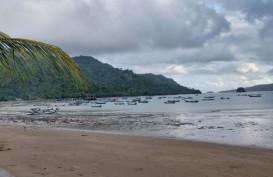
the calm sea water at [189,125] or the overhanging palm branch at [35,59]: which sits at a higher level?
the overhanging palm branch at [35,59]

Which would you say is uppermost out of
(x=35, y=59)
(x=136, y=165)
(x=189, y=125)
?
(x=35, y=59)

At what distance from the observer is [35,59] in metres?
3.91

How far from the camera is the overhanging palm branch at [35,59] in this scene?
12.6ft

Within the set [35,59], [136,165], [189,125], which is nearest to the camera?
[35,59]

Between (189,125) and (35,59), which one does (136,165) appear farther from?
(189,125)

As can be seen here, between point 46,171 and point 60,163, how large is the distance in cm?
165

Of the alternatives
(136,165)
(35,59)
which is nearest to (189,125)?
(136,165)

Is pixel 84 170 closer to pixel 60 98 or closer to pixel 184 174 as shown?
pixel 184 174

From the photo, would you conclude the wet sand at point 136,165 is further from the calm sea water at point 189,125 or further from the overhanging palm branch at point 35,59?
the calm sea water at point 189,125

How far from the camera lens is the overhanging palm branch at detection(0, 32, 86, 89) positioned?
3855mm

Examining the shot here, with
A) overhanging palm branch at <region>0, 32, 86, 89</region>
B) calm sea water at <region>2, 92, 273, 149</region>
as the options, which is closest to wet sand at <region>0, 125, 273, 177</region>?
overhanging palm branch at <region>0, 32, 86, 89</region>

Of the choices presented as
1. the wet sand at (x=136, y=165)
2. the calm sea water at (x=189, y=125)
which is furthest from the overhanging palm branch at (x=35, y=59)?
the calm sea water at (x=189, y=125)

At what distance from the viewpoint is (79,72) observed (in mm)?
3953

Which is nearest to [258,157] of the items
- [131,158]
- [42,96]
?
[131,158]
